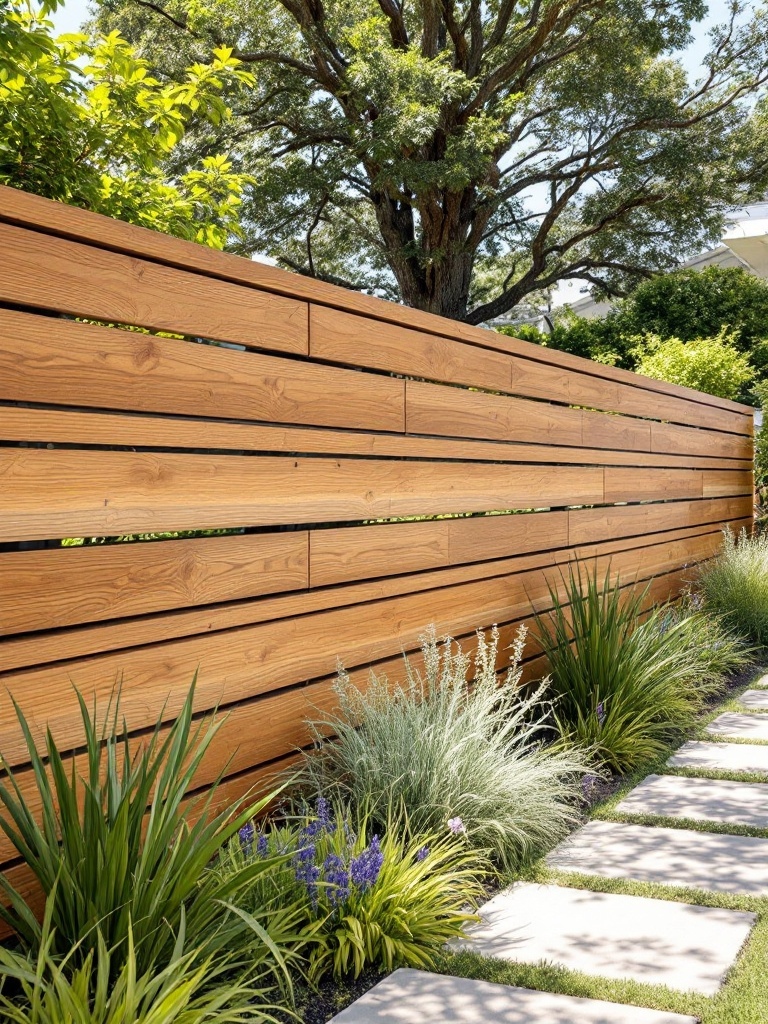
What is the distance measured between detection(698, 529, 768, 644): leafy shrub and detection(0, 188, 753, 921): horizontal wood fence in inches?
109

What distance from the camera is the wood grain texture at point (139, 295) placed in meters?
2.32

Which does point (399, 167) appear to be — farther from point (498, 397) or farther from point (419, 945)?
point (419, 945)

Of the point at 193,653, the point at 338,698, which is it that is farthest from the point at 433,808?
the point at 193,653

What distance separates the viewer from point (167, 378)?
108 inches

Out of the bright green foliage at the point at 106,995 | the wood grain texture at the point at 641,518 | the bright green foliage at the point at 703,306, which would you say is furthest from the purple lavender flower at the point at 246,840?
the bright green foliage at the point at 703,306

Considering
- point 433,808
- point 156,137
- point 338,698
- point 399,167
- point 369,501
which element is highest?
point 399,167

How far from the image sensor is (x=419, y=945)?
2.59 meters

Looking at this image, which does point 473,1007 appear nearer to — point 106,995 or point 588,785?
point 106,995

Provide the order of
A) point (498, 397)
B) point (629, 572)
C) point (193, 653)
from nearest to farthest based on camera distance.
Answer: point (193, 653)
point (498, 397)
point (629, 572)

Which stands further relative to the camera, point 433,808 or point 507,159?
point 507,159

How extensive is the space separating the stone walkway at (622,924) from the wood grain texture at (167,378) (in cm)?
158

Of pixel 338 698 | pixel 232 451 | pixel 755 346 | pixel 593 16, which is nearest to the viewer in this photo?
pixel 232 451

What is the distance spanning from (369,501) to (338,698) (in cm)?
74

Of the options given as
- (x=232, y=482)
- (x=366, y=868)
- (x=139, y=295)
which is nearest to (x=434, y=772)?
(x=366, y=868)
